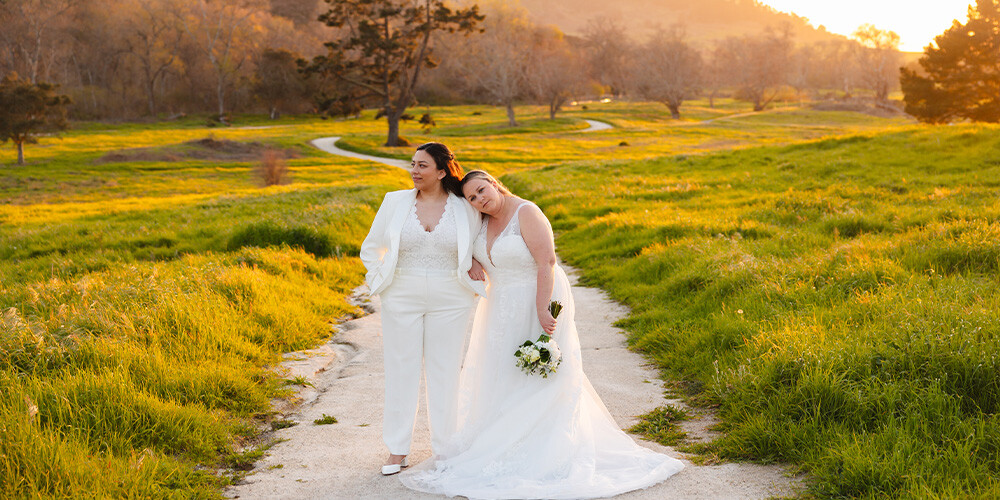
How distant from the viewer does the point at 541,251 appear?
17.3 feet

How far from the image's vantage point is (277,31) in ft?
382

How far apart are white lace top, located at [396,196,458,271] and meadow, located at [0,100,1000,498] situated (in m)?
1.97

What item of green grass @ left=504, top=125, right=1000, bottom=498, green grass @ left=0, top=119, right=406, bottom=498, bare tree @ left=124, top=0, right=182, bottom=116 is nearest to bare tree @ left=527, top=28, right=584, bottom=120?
bare tree @ left=124, top=0, right=182, bottom=116

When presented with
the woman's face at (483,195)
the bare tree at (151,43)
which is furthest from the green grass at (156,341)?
the bare tree at (151,43)

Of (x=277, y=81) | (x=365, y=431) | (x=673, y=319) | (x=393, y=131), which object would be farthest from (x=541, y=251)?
(x=277, y=81)

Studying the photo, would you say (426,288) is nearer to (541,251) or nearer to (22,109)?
(541,251)

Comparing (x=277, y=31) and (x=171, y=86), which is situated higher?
(x=277, y=31)

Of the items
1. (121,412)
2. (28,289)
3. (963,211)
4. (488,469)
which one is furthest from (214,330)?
(963,211)

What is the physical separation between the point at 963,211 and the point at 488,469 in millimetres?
11165

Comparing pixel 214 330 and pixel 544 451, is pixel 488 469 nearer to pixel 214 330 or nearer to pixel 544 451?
pixel 544 451

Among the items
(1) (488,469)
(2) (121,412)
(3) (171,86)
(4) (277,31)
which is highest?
(4) (277,31)

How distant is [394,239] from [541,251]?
113 cm

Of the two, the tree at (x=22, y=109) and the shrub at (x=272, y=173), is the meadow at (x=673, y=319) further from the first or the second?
the tree at (x=22, y=109)

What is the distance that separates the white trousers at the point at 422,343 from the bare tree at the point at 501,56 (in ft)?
199
